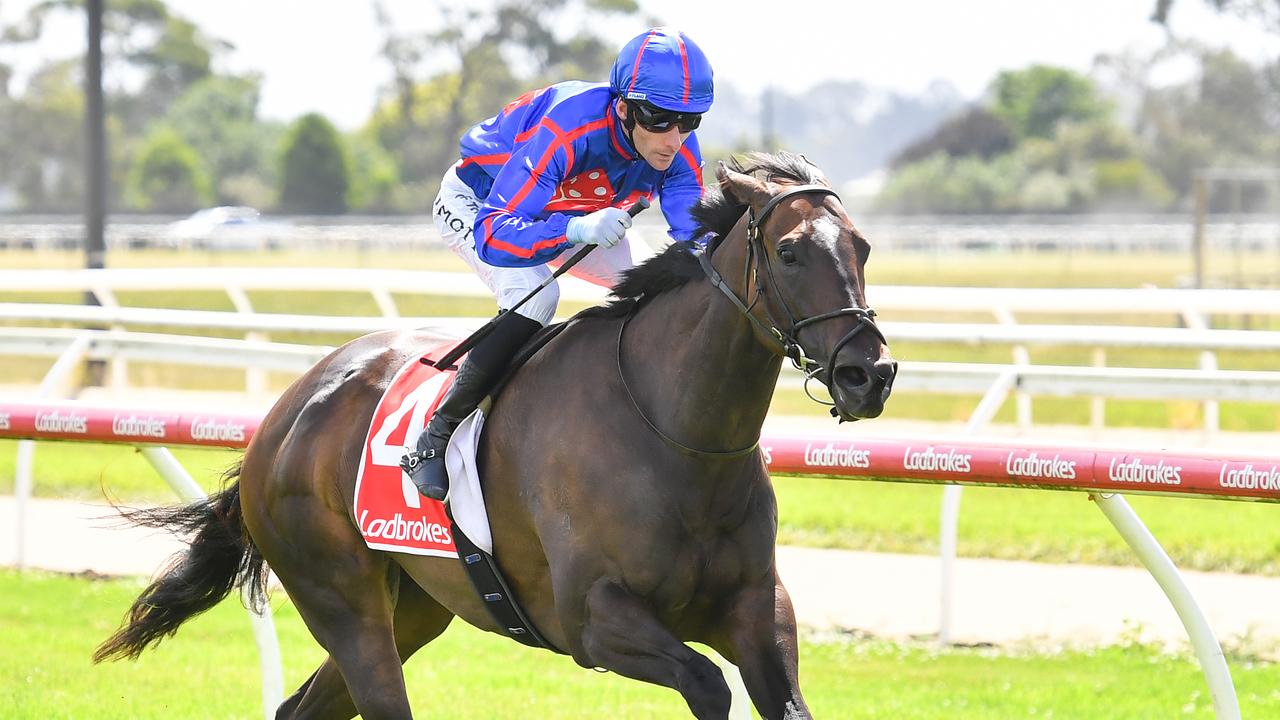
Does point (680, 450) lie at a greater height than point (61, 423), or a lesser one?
greater

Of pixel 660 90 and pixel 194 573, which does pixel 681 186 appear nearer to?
pixel 660 90

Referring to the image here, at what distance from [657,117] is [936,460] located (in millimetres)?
1071

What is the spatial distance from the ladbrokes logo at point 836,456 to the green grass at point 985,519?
3.29 m

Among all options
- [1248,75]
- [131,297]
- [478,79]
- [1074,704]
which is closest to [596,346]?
[1074,704]

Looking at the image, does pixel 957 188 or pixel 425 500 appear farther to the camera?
pixel 957 188

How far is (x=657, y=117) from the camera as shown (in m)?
3.64

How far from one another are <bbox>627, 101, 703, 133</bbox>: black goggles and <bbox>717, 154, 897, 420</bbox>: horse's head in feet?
0.94

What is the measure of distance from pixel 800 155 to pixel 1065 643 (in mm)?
3190

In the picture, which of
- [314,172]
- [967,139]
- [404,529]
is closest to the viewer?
[404,529]

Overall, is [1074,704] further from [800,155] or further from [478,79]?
[478,79]

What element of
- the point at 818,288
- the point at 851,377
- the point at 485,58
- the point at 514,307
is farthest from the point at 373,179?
the point at 851,377

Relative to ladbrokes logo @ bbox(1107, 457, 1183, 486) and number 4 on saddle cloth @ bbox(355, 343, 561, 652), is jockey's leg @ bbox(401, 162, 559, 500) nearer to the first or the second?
number 4 on saddle cloth @ bbox(355, 343, 561, 652)

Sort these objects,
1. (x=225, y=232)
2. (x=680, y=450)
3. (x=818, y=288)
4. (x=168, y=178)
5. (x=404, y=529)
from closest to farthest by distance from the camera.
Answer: (x=818, y=288), (x=680, y=450), (x=404, y=529), (x=225, y=232), (x=168, y=178)

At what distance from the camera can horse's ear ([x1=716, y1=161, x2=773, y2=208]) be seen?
11.1 feet
